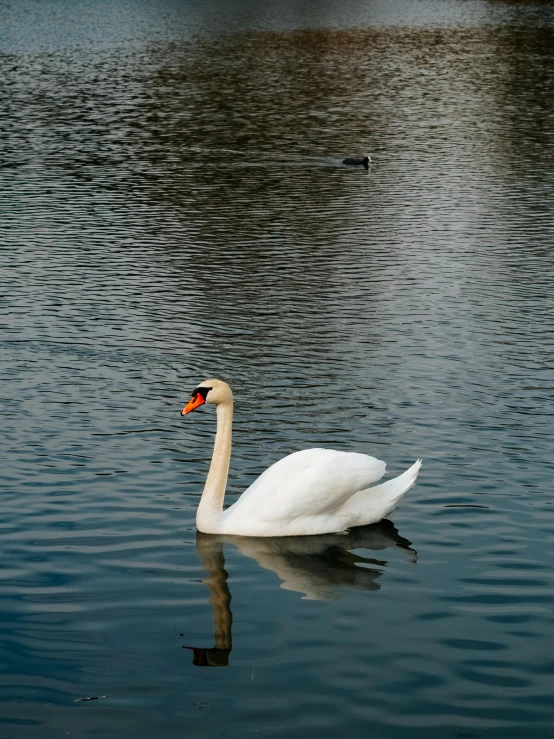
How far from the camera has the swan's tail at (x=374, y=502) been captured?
14.5 m

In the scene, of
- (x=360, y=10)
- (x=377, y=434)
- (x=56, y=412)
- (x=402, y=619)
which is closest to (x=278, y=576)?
(x=402, y=619)

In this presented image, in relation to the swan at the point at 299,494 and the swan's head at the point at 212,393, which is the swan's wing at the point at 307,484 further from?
the swan's head at the point at 212,393

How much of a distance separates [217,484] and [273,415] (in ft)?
14.9

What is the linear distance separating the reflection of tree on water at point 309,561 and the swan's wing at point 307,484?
0.32m

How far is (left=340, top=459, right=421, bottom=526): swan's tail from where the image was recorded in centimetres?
1450

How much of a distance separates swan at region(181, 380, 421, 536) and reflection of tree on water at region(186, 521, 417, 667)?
11 cm

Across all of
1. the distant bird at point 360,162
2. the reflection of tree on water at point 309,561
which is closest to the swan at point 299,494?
the reflection of tree on water at point 309,561

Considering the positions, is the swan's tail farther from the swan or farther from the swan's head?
the swan's head

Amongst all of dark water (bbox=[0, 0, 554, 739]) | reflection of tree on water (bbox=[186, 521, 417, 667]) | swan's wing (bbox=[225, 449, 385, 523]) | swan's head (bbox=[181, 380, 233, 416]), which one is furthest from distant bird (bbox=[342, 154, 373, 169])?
swan's wing (bbox=[225, 449, 385, 523])

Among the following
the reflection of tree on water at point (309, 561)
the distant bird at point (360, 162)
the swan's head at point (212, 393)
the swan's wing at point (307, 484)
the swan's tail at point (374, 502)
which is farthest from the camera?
the distant bird at point (360, 162)

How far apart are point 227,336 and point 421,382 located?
14.7ft

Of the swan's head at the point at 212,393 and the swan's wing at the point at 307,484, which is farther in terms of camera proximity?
the swan's head at the point at 212,393

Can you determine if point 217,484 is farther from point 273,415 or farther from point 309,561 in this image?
point 273,415

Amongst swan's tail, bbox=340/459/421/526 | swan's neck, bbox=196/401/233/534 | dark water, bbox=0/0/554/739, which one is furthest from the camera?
swan's tail, bbox=340/459/421/526
